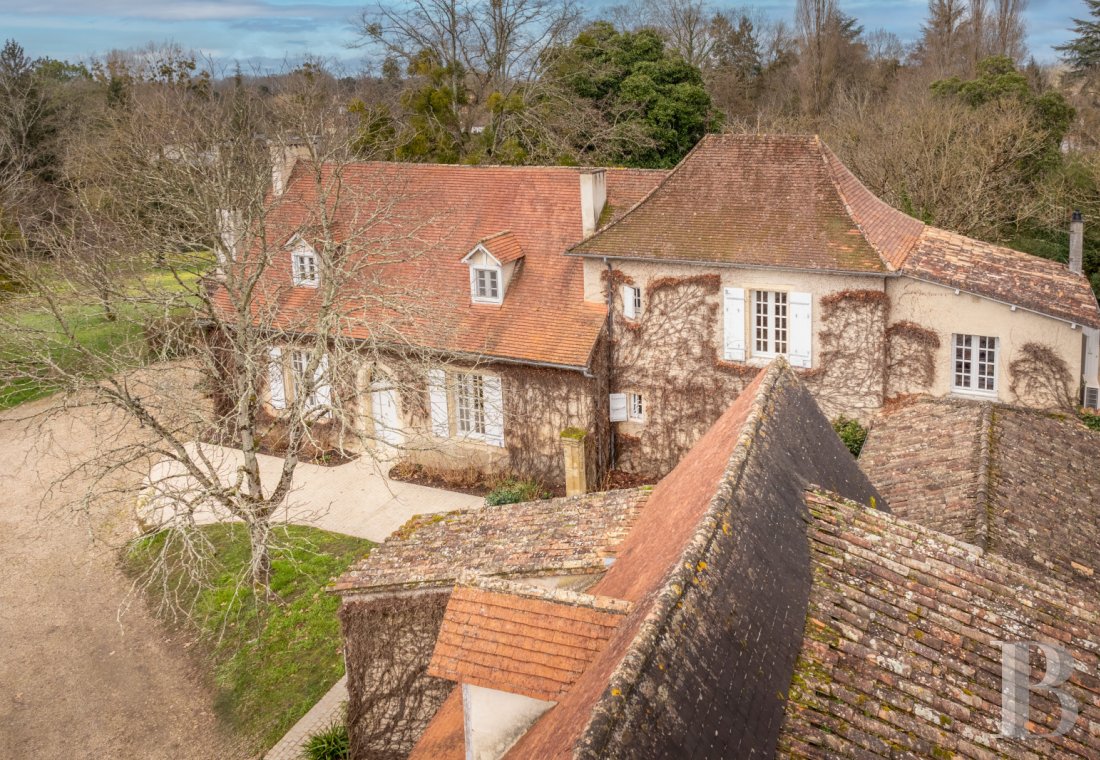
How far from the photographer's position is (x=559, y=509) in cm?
1353

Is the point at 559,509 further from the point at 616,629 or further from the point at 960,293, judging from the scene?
the point at 960,293

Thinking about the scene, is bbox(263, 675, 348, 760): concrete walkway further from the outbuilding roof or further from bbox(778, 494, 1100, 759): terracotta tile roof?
bbox(778, 494, 1100, 759): terracotta tile roof

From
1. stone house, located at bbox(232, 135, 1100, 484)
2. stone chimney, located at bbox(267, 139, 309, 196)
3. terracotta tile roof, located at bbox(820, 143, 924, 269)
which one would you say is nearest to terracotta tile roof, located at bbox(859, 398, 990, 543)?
stone house, located at bbox(232, 135, 1100, 484)

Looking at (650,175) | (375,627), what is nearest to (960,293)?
(650,175)

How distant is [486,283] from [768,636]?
17.3 meters

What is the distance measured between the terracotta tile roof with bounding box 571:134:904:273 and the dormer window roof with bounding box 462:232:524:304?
92.3 inches

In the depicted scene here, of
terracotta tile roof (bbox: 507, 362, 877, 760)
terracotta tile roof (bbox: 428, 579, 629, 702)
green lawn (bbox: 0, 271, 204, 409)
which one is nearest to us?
terracotta tile roof (bbox: 507, 362, 877, 760)

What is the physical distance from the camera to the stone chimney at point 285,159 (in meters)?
27.3

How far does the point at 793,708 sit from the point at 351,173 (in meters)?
22.9

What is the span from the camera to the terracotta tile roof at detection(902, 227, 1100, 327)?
17.8 meters

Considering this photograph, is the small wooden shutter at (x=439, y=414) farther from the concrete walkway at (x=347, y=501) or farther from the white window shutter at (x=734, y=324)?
the white window shutter at (x=734, y=324)

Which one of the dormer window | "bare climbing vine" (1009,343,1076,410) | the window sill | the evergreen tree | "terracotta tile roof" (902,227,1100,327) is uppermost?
the evergreen tree

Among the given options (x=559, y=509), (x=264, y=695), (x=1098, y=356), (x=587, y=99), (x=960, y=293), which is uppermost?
(x=587, y=99)

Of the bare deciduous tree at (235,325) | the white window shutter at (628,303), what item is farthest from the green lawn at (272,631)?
the white window shutter at (628,303)
